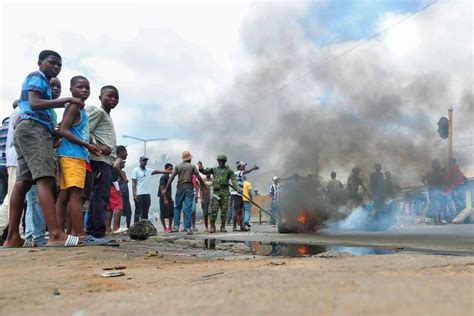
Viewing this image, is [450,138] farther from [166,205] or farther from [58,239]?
[58,239]

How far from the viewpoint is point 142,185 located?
9898 mm

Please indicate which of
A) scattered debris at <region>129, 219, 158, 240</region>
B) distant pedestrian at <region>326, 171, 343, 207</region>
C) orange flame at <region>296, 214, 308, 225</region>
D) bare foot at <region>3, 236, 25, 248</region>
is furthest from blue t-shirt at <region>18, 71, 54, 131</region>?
distant pedestrian at <region>326, 171, 343, 207</region>

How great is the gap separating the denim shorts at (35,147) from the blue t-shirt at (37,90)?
2.0 inches

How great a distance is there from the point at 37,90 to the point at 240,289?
127 inches

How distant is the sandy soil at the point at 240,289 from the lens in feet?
5.51

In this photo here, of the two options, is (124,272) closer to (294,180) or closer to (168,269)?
(168,269)

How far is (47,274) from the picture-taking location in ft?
9.93

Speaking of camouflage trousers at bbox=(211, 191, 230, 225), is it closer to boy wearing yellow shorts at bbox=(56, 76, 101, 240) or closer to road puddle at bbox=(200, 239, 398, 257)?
road puddle at bbox=(200, 239, 398, 257)

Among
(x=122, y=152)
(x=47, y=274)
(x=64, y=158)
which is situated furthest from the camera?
(x=122, y=152)

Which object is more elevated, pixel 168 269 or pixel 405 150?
pixel 405 150

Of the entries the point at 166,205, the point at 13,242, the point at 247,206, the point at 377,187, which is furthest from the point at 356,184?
the point at 13,242

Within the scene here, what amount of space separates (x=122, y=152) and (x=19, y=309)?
6.49m

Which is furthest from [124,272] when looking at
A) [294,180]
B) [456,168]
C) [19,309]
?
[456,168]

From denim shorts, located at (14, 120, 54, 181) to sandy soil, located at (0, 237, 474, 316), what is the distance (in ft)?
3.52
